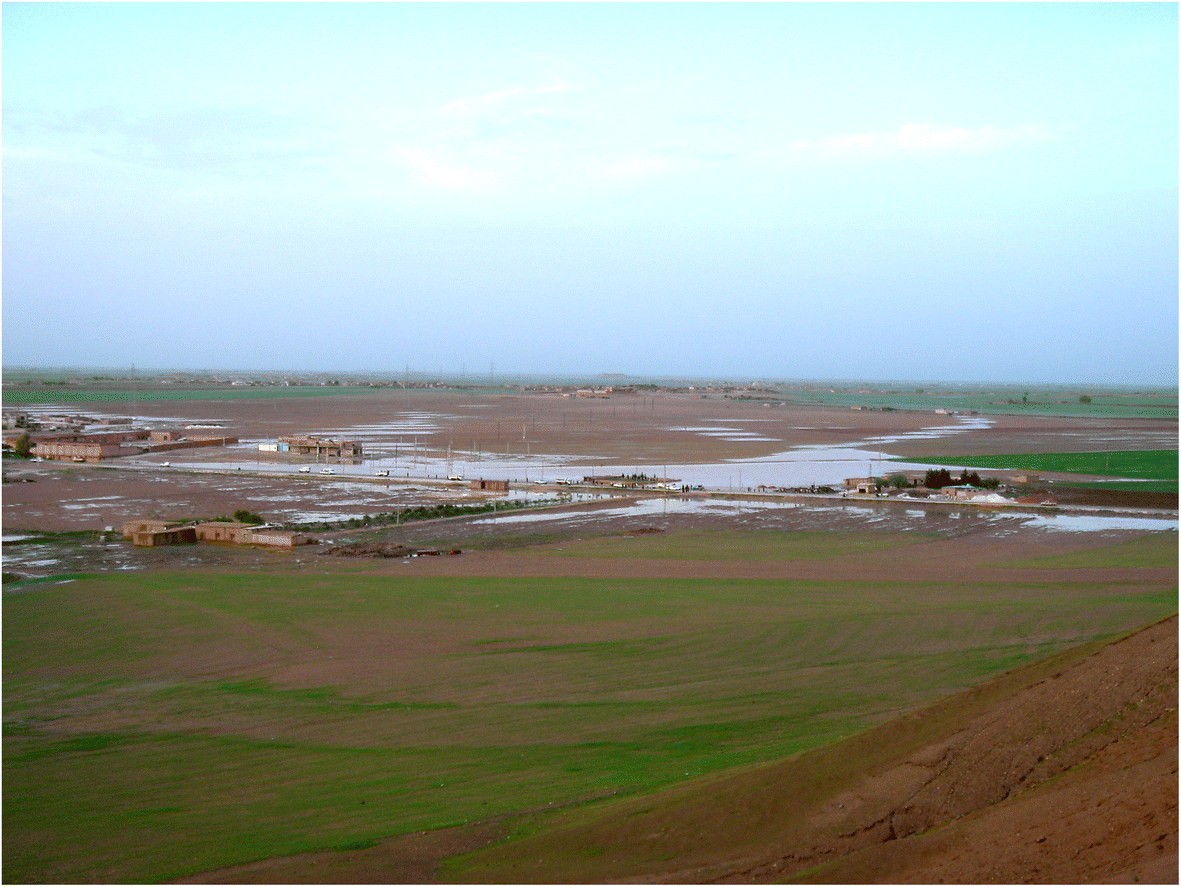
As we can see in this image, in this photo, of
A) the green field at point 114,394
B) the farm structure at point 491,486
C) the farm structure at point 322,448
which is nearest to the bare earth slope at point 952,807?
the farm structure at point 491,486

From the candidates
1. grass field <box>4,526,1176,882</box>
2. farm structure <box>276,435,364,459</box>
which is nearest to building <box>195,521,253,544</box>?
grass field <box>4,526,1176,882</box>

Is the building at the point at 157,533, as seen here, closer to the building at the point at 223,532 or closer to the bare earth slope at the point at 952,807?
the building at the point at 223,532

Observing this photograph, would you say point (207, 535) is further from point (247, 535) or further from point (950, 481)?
point (950, 481)

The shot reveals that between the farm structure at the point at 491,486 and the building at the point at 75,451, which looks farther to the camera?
the building at the point at 75,451

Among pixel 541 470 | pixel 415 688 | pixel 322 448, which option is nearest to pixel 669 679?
pixel 415 688

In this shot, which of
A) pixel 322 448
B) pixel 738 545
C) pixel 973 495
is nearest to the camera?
pixel 738 545
